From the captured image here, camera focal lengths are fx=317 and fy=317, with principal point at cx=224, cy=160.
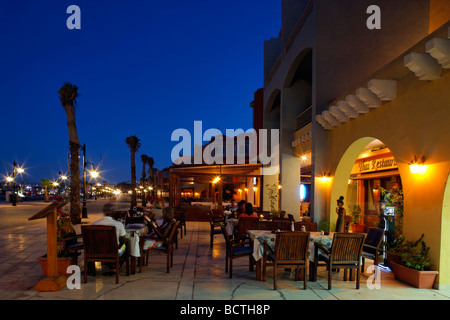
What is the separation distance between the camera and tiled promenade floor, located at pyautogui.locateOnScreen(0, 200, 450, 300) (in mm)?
4887

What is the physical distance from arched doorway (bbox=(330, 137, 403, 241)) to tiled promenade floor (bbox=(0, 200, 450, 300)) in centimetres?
208

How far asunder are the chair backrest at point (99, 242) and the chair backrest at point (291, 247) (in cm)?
274

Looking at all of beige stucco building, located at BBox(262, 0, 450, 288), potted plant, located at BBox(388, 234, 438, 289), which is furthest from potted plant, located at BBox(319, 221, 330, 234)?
potted plant, located at BBox(388, 234, 438, 289)

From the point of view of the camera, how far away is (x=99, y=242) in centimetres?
540

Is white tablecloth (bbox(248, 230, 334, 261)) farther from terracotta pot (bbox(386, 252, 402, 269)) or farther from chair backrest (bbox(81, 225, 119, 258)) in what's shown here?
chair backrest (bbox(81, 225, 119, 258))

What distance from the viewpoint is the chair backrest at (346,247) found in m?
5.33

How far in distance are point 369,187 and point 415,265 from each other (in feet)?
33.7

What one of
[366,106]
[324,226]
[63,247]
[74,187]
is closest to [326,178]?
[324,226]

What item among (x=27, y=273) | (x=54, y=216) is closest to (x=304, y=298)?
(x=54, y=216)

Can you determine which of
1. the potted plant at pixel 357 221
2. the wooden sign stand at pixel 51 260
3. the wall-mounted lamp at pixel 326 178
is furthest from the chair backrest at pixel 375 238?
the wooden sign stand at pixel 51 260

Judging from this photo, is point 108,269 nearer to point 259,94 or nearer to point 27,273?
point 27,273

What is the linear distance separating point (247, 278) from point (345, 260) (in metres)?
1.81

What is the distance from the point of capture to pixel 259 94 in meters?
22.4
